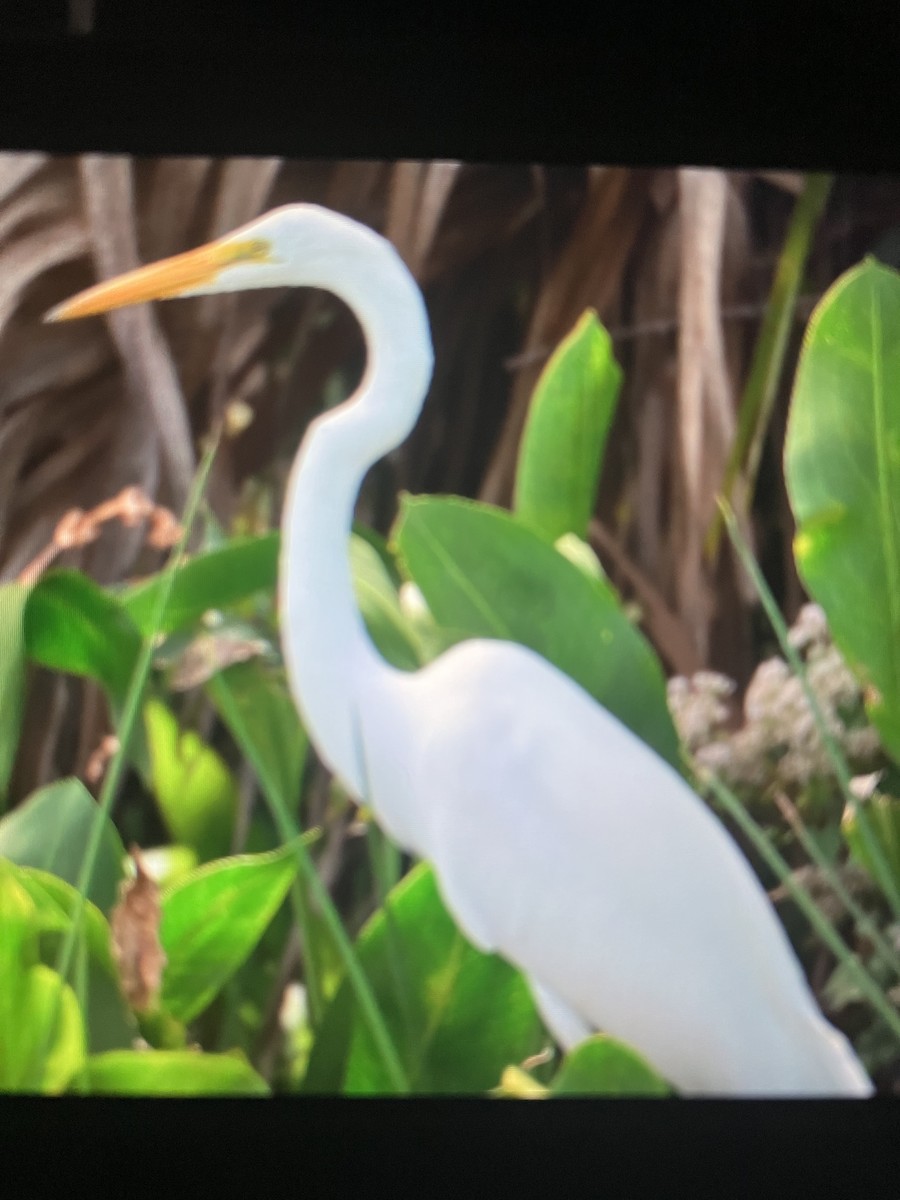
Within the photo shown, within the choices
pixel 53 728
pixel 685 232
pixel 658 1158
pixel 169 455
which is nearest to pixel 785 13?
pixel 685 232

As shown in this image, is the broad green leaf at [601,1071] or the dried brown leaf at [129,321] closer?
the broad green leaf at [601,1071]

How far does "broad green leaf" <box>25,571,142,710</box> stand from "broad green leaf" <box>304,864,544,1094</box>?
12.7 inches

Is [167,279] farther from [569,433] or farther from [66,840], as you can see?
[66,840]

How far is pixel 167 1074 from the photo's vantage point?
1055 mm

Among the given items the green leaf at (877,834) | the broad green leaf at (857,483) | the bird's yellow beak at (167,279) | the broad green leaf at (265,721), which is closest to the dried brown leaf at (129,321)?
the bird's yellow beak at (167,279)

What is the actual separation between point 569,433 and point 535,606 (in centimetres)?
17

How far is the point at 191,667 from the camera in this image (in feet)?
3.58

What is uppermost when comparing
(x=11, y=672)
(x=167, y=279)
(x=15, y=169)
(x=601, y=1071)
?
(x=15, y=169)

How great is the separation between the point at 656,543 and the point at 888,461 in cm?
22

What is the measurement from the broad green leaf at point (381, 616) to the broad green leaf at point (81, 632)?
0.69 ft

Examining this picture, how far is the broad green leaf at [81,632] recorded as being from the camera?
108 centimetres

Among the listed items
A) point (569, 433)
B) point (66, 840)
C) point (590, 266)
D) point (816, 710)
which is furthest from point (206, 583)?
point (816, 710)

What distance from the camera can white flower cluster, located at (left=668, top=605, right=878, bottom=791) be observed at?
1.10 metres

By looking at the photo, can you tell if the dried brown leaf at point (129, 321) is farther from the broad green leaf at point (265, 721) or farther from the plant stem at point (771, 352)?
the plant stem at point (771, 352)
